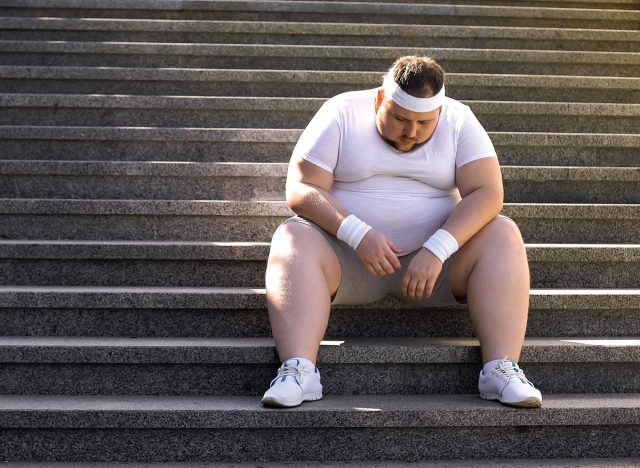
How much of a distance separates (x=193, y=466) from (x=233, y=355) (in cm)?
37

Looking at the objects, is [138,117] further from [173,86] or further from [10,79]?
[10,79]

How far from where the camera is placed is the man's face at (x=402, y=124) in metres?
2.82

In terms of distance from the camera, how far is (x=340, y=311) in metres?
3.03

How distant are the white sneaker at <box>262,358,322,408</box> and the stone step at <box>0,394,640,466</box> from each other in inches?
1.2

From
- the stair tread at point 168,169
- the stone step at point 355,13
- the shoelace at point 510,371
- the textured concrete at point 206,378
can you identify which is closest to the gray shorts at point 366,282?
the textured concrete at point 206,378

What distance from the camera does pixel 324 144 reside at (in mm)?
2914

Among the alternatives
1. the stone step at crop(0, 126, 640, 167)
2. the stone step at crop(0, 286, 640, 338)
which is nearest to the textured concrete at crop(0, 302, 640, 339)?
the stone step at crop(0, 286, 640, 338)

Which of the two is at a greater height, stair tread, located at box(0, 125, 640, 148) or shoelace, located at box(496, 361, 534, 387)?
stair tread, located at box(0, 125, 640, 148)

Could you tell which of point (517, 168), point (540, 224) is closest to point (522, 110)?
point (517, 168)

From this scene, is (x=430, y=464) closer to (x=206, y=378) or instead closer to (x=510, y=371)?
(x=510, y=371)

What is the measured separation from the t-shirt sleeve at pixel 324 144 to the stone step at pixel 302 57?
6.34 feet

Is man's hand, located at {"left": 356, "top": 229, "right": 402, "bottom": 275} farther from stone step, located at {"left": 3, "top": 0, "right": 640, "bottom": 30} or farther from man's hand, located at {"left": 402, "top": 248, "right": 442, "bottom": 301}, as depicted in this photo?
stone step, located at {"left": 3, "top": 0, "right": 640, "bottom": 30}

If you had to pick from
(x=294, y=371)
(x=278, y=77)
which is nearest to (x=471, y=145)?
(x=294, y=371)

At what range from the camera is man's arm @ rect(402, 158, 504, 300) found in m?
2.72
